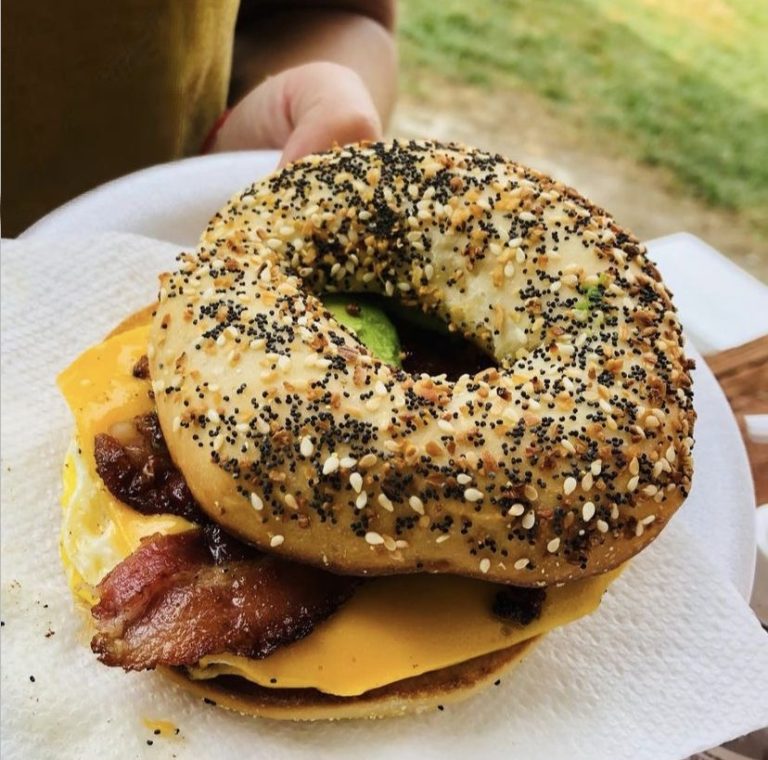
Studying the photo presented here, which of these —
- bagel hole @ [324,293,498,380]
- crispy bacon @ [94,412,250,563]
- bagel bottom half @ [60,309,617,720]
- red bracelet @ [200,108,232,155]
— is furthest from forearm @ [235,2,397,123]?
crispy bacon @ [94,412,250,563]

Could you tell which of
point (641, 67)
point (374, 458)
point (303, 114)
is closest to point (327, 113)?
point (303, 114)

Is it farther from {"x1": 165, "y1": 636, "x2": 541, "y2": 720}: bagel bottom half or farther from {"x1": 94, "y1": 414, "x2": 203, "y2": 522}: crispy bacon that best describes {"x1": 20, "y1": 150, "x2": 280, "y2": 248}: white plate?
{"x1": 165, "y1": 636, "x2": 541, "y2": 720}: bagel bottom half

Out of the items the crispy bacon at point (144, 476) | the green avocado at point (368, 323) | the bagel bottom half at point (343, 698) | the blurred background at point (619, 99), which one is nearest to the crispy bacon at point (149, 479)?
the crispy bacon at point (144, 476)

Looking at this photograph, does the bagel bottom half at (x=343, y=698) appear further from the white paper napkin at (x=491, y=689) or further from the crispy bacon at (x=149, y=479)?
the crispy bacon at (x=149, y=479)

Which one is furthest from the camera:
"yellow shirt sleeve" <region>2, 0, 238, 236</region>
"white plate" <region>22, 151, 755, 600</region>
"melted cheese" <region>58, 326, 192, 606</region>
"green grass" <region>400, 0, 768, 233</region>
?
"green grass" <region>400, 0, 768, 233</region>

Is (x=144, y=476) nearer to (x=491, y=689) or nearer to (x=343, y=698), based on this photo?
(x=343, y=698)

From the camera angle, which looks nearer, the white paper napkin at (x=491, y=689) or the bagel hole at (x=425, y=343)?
the white paper napkin at (x=491, y=689)
